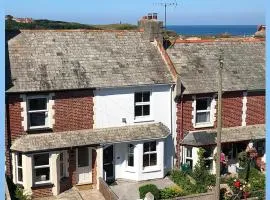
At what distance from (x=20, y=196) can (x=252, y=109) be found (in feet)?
46.3

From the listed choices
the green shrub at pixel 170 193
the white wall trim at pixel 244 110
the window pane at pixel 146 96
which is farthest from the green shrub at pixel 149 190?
the white wall trim at pixel 244 110

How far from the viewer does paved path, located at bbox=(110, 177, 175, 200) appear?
2232cm

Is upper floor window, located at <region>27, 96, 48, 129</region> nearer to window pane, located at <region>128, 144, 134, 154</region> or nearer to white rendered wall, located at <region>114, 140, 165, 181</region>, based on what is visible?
white rendered wall, located at <region>114, 140, 165, 181</region>

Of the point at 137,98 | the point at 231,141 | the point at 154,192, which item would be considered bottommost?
the point at 154,192

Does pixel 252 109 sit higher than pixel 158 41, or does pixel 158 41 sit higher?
pixel 158 41

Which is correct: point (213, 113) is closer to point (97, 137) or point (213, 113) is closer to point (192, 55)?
point (192, 55)

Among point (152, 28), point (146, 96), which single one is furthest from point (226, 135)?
point (152, 28)

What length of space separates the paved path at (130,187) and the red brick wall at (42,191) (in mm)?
3121

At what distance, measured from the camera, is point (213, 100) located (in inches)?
1016

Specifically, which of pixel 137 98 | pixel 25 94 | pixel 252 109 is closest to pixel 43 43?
pixel 25 94

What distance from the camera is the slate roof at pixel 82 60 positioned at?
22750mm

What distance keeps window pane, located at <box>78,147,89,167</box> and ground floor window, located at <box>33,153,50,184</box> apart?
1.79 metres

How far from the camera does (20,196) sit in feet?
66.6

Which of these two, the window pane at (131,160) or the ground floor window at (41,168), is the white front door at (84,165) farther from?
the window pane at (131,160)
